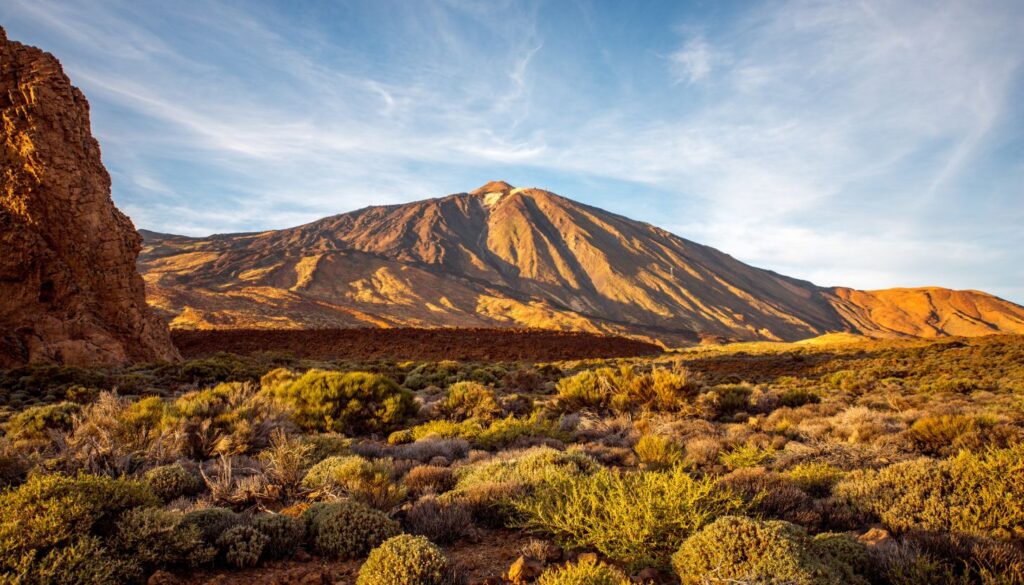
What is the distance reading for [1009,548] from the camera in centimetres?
308

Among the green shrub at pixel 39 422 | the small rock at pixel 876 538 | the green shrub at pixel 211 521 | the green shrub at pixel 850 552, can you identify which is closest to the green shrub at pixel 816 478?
the small rock at pixel 876 538

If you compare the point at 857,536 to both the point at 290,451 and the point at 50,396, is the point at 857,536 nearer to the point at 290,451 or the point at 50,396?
the point at 290,451

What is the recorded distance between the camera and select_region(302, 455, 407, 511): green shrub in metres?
4.48

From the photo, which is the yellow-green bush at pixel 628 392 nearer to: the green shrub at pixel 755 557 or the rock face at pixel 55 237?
the green shrub at pixel 755 557

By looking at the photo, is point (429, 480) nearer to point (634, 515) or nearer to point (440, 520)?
point (440, 520)

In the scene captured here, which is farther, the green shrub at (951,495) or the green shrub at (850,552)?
the green shrub at (951,495)

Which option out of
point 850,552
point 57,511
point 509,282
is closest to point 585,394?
point 850,552

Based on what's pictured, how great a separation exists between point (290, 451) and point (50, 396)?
885 cm

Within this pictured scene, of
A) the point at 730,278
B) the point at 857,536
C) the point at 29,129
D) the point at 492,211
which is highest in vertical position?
the point at 492,211

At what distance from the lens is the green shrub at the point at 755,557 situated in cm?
270

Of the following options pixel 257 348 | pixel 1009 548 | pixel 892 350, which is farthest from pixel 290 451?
pixel 892 350

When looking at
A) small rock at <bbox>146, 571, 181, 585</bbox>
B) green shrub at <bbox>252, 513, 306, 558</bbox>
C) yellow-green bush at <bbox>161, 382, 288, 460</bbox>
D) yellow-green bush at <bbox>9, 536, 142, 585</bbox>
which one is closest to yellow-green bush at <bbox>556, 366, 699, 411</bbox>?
yellow-green bush at <bbox>161, 382, 288, 460</bbox>

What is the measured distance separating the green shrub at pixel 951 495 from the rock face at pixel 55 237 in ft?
57.3

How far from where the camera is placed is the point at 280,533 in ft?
12.2
